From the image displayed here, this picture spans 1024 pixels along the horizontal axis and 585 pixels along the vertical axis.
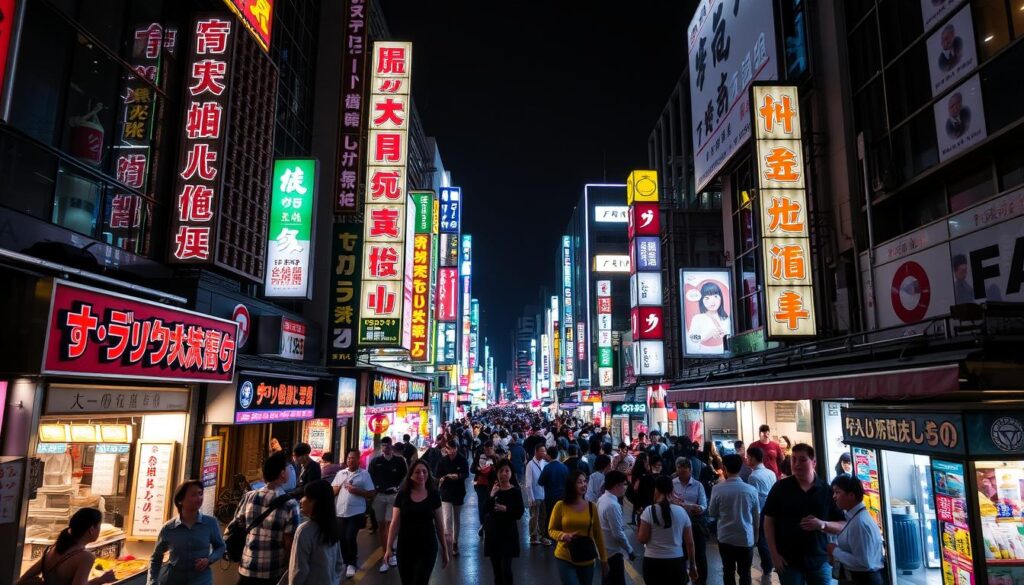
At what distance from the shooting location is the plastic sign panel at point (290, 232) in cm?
1541

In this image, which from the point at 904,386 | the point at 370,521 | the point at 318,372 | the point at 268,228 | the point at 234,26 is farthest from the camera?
the point at 318,372

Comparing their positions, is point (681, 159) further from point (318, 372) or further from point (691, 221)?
point (318, 372)

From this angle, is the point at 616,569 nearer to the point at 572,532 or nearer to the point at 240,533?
the point at 572,532

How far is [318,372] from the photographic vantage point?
18578 millimetres

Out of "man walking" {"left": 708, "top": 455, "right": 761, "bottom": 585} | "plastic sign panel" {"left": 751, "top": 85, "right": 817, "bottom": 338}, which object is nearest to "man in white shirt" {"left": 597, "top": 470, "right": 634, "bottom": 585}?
"man walking" {"left": 708, "top": 455, "right": 761, "bottom": 585}

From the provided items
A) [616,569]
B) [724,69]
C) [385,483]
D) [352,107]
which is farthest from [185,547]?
[724,69]

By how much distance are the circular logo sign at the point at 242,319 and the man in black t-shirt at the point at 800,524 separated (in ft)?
36.2

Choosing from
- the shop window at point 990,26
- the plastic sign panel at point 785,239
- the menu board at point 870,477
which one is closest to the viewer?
the menu board at point 870,477

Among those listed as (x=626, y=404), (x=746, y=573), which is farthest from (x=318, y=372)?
(x=626, y=404)

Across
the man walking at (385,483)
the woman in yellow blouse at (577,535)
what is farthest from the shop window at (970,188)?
the man walking at (385,483)

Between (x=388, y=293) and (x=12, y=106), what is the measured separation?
11.1 m

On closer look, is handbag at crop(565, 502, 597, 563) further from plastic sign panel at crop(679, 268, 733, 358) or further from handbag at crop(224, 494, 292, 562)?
plastic sign panel at crop(679, 268, 733, 358)

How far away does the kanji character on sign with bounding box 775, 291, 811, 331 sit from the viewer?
46.2 ft

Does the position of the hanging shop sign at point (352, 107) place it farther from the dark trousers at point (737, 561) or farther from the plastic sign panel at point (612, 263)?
the plastic sign panel at point (612, 263)
